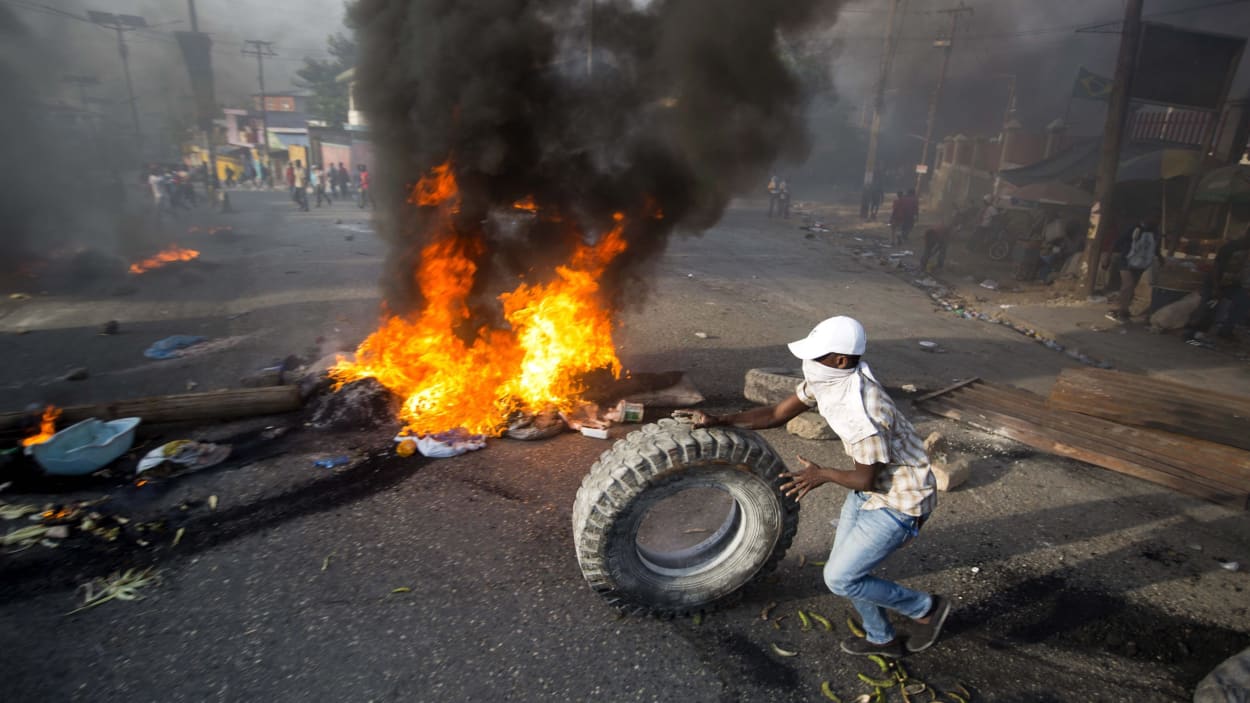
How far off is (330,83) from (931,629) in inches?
1917

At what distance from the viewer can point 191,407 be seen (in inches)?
242

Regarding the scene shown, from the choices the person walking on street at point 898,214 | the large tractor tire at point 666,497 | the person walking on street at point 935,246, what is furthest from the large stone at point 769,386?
the person walking on street at point 898,214

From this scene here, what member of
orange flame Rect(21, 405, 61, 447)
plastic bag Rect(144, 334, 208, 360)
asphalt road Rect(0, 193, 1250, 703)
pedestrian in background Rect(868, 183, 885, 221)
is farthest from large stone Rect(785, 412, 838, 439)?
pedestrian in background Rect(868, 183, 885, 221)

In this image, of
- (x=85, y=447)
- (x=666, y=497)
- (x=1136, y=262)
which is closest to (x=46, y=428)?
(x=85, y=447)

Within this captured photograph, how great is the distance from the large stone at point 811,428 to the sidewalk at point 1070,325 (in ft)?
19.6

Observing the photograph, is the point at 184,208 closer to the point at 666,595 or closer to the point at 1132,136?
the point at 666,595

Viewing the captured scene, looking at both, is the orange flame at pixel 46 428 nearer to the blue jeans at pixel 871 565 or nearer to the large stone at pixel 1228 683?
the blue jeans at pixel 871 565

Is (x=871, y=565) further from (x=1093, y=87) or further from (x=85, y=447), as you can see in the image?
(x=1093, y=87)

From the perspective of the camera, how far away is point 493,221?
7.66 metres

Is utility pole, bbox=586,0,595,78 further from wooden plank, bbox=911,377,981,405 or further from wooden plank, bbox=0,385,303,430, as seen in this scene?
wooden plank, bbox=911,377,981,405

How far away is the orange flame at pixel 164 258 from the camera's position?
13.6m

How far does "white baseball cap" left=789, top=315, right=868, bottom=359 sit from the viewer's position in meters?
3.04

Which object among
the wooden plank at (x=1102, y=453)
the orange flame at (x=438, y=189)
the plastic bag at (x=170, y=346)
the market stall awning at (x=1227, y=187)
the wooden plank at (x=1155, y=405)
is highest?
the market stall awning at (x=1227, y=187)

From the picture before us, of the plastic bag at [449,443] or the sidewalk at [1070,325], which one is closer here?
the plastic bag at [449,443]
